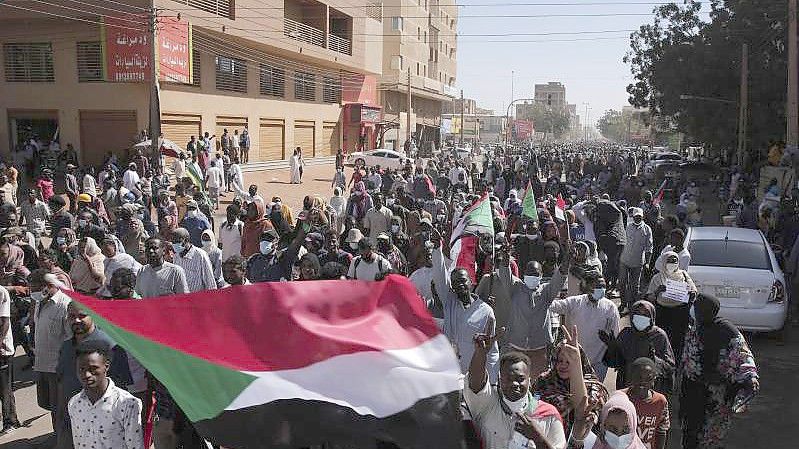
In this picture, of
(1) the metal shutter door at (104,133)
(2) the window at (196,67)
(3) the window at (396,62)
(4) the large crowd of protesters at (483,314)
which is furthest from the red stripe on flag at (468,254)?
(3) the window at (396,62)

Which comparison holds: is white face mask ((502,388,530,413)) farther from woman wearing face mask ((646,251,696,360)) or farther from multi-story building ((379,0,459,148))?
multi-story building ((379,0,459,148))

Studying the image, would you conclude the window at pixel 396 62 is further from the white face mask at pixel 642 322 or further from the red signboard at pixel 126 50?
the white face mask at pixel 642 322

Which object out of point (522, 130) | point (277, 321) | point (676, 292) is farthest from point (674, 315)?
point (522, 130)

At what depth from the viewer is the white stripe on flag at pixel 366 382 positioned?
3.61 meters

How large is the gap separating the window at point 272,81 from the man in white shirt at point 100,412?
29122 mm

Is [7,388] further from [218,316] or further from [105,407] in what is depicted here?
[218,316]

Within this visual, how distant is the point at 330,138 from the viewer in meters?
40.3

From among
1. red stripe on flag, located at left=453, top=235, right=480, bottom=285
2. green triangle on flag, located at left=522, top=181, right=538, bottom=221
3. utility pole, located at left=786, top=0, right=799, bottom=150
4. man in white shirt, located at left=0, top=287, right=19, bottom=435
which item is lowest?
man in white shirt, located at left=0, top=287, right=19, bottom=435

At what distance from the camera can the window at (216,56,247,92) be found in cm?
2823

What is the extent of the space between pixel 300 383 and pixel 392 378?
0.47 m

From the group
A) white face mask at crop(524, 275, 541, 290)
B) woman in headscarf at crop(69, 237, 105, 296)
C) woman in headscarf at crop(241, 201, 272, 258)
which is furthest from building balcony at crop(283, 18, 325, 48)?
white face mask at crop(524, 275, 541, 290)

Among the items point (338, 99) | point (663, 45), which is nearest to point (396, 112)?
point (338, 99)

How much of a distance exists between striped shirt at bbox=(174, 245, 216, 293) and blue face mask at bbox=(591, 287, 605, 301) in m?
3.55

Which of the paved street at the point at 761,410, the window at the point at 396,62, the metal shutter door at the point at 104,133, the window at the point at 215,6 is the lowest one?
the paved street at the point at 761,410
